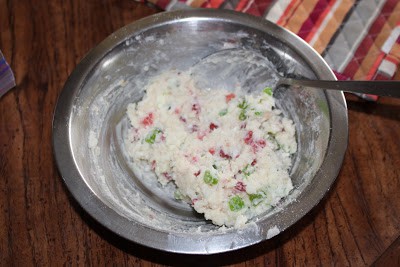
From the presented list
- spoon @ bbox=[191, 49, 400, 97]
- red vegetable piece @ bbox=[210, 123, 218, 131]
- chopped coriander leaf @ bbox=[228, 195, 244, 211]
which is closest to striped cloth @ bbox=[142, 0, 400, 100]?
spoon @ bbox=[191, 49, 400, 97]

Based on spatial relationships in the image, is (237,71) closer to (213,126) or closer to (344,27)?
(213,126)

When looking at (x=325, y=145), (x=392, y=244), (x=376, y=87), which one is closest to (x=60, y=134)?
(x=325, y=145)

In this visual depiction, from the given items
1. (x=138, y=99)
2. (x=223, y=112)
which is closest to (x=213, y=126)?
(x=223, y=112)

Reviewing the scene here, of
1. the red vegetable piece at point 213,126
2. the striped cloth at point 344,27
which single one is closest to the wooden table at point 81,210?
the striped cloth at point 344,27

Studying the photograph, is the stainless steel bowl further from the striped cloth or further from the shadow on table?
the striped cloth

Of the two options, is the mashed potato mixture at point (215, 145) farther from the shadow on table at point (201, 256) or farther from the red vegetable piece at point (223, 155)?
the shadow on table at point (201, 256)

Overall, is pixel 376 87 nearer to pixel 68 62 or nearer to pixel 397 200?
pixel 397 200
